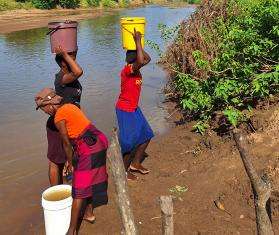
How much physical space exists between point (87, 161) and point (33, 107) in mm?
5126

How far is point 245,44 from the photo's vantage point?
602 centimetres

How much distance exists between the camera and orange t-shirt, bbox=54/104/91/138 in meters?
3.62

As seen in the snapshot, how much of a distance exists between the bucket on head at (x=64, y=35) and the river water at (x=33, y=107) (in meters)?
1.79

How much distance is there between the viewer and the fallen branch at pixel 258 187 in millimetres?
2865

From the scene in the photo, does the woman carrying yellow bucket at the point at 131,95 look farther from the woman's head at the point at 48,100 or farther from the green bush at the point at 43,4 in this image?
the green bush at the point at 43,4

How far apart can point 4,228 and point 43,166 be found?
1480mm

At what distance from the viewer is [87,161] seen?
3.71 m

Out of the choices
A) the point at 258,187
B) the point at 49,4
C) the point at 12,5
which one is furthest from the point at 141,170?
the point at 49,4

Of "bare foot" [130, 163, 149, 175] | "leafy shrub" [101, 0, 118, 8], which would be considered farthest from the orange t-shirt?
"leafy shrub" [101, 0, 118, 8]

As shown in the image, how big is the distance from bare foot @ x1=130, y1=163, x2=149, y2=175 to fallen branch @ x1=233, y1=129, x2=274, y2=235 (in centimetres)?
231

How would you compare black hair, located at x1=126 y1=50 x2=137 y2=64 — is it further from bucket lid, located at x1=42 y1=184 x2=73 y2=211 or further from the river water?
the river water

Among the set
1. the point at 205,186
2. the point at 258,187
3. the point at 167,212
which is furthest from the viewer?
the point at 205,186

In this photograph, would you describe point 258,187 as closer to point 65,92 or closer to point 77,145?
point 77,145

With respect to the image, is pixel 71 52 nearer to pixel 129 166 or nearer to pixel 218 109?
pixel 129 166
